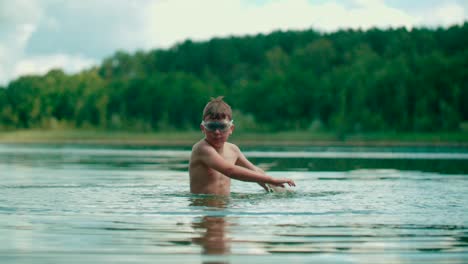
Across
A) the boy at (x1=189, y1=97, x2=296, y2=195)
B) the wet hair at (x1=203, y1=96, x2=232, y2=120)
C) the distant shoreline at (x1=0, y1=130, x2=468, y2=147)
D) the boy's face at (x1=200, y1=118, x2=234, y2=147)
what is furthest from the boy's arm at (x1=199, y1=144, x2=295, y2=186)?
the distant shoreline at (x1=0, y1=130, x2=468, y2=147)

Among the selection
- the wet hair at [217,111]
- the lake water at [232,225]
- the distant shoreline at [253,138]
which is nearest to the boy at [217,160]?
the wet hair at [217,111]

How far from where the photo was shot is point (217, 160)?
11047mm

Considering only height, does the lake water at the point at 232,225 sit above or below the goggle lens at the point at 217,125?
below

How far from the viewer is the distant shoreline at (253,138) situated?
6812 cm

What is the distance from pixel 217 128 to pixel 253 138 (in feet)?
226

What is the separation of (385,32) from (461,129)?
57118 mm

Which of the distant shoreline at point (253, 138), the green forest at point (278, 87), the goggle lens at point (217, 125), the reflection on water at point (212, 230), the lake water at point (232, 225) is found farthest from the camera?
the green forest at point (278, 87)

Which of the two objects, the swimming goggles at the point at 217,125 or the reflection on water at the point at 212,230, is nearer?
the reflection on water at the point at 212,230

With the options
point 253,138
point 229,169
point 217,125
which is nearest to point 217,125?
point 217,125

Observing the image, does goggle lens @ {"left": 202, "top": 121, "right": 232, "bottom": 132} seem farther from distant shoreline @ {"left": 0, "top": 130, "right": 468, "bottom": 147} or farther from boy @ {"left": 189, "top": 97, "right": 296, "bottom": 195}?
distant shoreline @ {"left": 0, "top": 130, "right": 468, "bottom": 147}

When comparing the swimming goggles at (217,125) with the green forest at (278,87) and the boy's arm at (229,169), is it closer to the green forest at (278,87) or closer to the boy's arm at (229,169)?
the boy's arm at (229,169)

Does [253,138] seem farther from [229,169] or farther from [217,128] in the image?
[217,128]

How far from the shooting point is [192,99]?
110 meters

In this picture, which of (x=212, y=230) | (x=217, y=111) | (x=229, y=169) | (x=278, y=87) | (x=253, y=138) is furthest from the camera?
(x=278, y=87)
